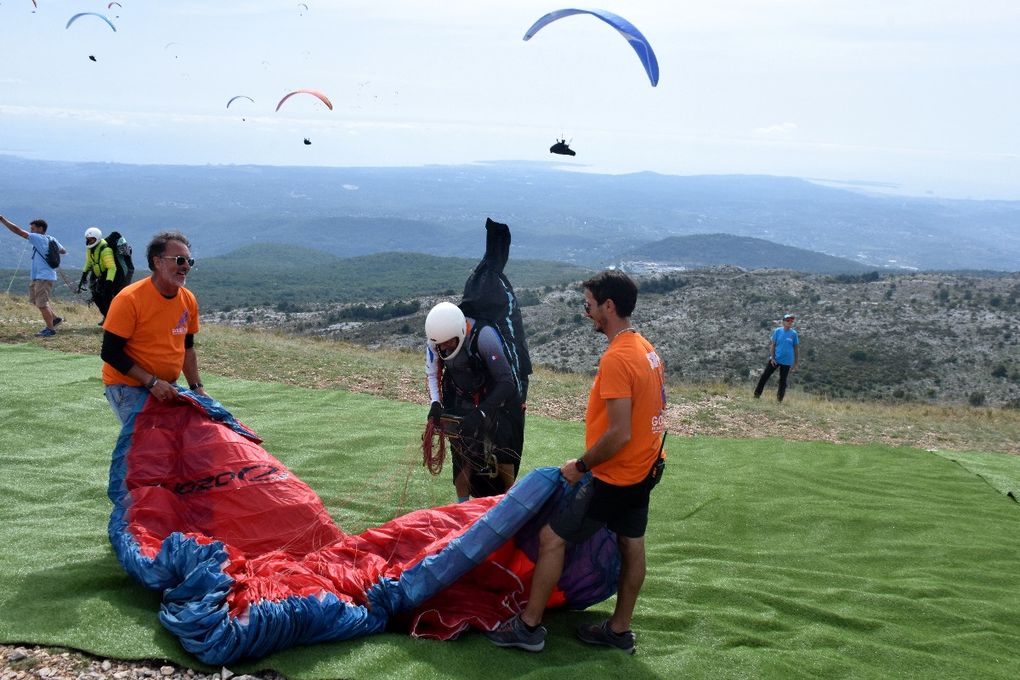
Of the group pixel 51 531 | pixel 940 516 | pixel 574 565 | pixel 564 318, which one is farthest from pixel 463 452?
pixel 564 318

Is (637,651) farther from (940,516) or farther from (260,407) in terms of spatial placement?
(260,407)

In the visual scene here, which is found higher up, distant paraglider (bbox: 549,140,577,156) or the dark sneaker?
distant paraglider (bbox: 549,140,577,156)

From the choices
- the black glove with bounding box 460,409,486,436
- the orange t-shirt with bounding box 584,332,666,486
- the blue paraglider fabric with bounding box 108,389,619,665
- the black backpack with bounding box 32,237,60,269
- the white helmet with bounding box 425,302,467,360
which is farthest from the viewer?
the black backpack with bounding box 32,237,60,269

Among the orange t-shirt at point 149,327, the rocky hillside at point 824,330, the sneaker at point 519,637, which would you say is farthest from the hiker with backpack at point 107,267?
the rocky hillside at point 824,330

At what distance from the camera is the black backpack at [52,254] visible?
1152 centimetres

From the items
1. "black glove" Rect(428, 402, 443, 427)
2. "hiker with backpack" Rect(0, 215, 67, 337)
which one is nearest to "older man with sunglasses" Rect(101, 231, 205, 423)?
"black glove" Rect(428, 402, 443, 427)

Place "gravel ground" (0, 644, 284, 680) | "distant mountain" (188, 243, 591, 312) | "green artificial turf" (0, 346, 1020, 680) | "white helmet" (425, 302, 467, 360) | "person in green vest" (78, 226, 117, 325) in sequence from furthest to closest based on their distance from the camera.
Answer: "distant mountain" (188, 243, 591, 312)
"person in green vest" (78, 226, 117, 325)
"white helmet" (425, 302, 467, 360)
"green artificial turf" (0, 346, 1020, 680)
"gravel ground" (0, 644, 284, 680)

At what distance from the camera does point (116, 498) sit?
4.69 metres

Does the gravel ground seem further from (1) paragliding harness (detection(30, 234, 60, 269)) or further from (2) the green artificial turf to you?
(1) paragliding harness (detection(30, 234, 60, 269))

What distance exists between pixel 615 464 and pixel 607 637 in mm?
934

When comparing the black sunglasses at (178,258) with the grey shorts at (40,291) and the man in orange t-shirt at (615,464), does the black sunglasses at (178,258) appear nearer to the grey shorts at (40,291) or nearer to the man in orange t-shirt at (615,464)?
the man in orange t-shirt at (615,464)

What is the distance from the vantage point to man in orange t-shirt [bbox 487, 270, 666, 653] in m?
3.61

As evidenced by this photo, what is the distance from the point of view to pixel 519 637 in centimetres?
388

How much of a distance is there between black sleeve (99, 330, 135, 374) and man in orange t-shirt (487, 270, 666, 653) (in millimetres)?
2678
